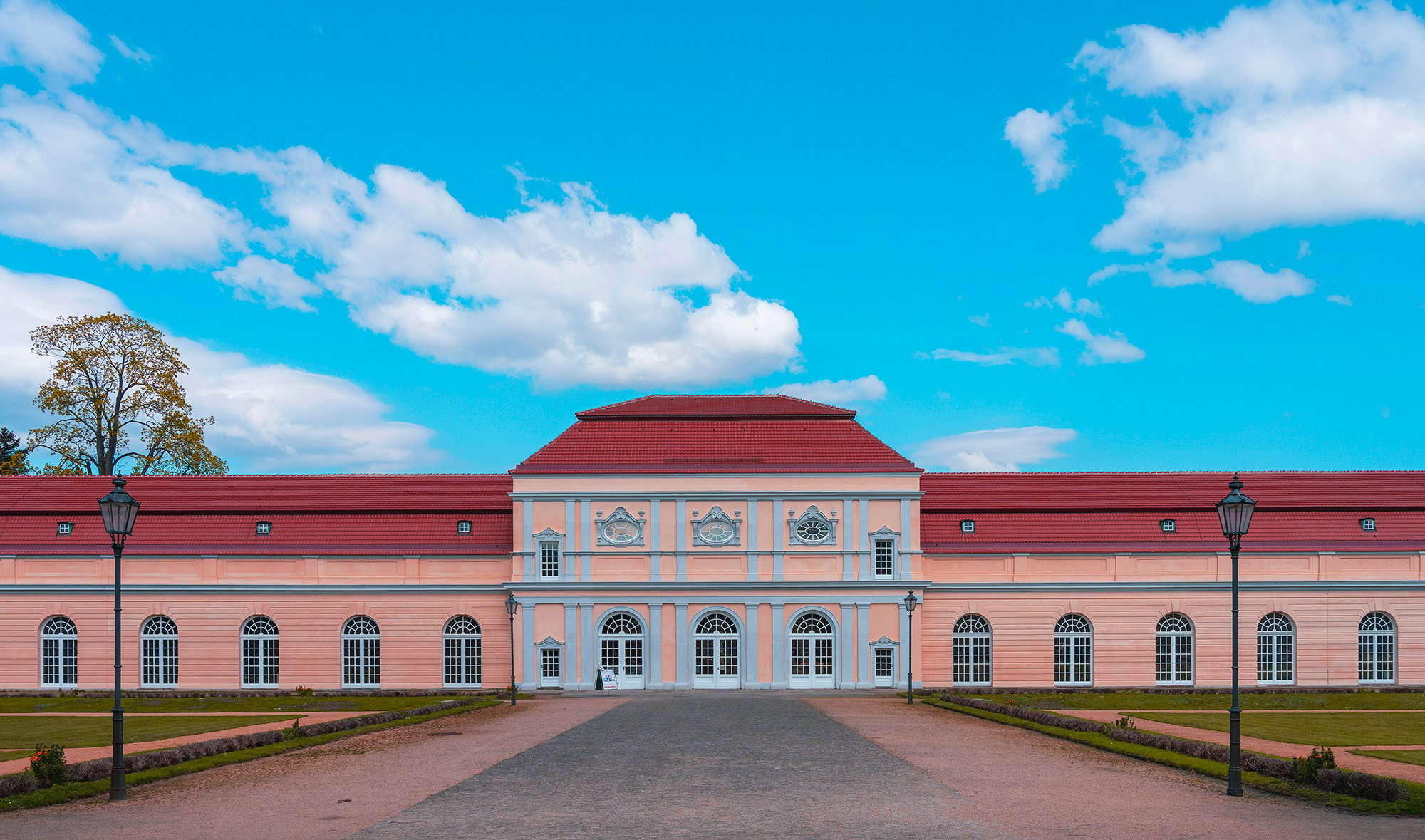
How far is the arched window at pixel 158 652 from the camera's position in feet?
144

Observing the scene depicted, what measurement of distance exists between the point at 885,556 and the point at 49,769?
109 feet

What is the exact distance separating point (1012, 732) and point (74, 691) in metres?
35.4

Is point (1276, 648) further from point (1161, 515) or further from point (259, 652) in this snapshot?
point (259, 652)

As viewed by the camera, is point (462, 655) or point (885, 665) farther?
point (462, 655)

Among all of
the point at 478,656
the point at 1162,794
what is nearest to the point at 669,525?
the point at 478,656

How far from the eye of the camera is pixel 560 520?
4472 cm

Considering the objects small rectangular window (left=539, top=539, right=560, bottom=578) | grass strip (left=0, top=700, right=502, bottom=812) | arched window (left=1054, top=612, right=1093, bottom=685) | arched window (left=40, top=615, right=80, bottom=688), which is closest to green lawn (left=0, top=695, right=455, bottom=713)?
arched window (left=40, top=615, right=80, bottom=688)

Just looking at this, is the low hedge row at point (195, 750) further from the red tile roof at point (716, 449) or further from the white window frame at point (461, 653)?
the red tile roof at point (716, 449)

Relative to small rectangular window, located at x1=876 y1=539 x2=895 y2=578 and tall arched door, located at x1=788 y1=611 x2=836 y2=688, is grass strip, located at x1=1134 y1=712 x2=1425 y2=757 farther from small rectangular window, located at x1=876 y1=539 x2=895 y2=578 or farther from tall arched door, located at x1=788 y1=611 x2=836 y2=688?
tall arched door, located at x1=788 y1=611 x2=836 y2=688

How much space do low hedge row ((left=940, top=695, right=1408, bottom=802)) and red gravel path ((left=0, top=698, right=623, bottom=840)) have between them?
11458 millimetres

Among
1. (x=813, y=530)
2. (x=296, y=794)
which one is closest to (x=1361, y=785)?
(x=296, y=794)

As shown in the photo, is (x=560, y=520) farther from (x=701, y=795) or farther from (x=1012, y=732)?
(x=701, y=795)

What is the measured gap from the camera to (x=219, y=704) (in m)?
35.4

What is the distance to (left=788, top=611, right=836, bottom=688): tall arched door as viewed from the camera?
44.2 m
